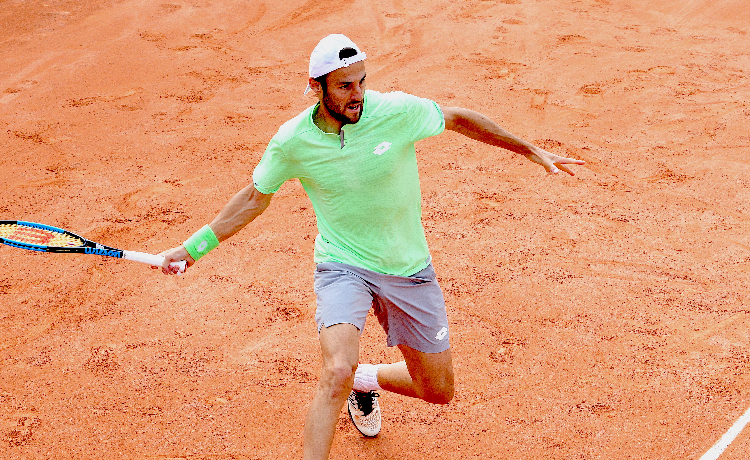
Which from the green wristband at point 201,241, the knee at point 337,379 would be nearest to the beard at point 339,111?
the green wristband at point 201,241

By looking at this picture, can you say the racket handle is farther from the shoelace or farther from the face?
the shoelace

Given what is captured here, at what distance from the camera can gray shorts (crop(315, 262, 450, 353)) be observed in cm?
396

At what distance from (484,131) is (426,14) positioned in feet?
29.4

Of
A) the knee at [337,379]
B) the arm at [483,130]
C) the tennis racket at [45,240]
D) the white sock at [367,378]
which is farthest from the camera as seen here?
the white sock at [367,378]

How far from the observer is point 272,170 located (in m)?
4.03

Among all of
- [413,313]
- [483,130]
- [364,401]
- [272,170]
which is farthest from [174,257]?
[483,130]

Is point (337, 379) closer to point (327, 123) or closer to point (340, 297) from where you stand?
point (340, 297)

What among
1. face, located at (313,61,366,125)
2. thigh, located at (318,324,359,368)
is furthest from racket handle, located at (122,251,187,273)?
face, located at (313,61,366,125)

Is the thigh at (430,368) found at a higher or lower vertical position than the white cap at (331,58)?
lower

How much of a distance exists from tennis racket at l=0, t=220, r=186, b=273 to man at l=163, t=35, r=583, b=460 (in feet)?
2.07

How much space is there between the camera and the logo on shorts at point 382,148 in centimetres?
393

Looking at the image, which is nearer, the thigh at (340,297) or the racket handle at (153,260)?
the thigh at (340,297)

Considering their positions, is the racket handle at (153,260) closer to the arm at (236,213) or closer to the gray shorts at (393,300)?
the arm at (236,213)

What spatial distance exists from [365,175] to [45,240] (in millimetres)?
2083
